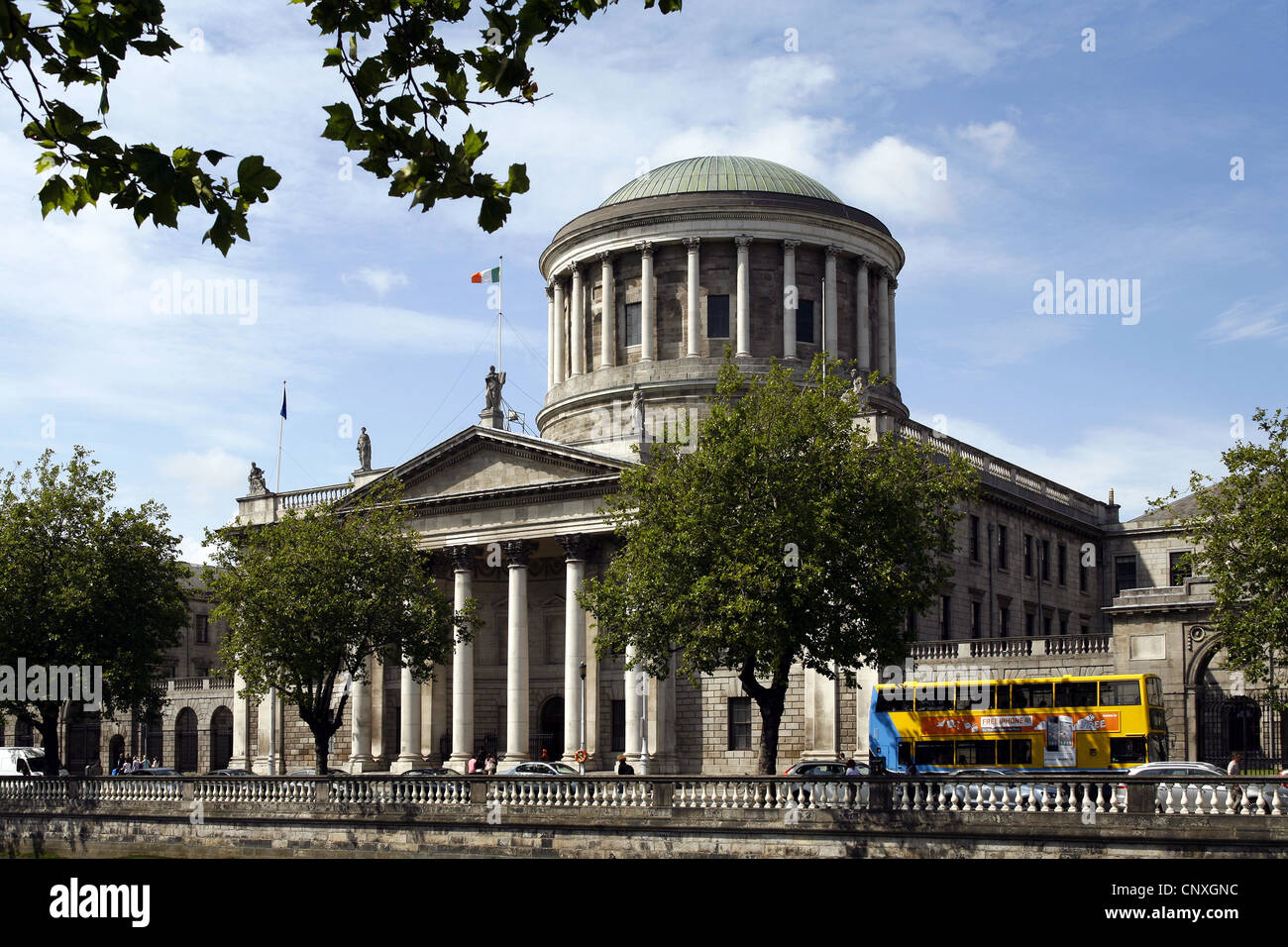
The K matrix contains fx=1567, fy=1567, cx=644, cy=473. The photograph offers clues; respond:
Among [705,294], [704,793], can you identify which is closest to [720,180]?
[705,294]

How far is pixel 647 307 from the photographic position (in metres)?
72.9

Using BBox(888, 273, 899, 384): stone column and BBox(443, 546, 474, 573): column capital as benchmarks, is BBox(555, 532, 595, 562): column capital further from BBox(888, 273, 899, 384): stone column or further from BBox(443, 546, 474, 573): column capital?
BBox(888, 273, 899, 384): stone column

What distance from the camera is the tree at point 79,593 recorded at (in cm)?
5116

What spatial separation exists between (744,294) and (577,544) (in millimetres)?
17214

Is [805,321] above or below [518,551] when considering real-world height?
above

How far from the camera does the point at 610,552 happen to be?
Result: 61312mm

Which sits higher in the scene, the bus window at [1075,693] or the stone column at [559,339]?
the stone column at [559,339]

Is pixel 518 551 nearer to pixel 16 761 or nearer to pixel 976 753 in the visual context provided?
pixel 16 761

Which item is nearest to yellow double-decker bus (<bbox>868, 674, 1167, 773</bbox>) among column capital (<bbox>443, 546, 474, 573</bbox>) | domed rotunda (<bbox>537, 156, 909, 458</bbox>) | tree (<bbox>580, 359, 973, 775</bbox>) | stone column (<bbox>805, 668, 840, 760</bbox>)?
tree (<bbox>580, 359, 973, 775</bbox>)

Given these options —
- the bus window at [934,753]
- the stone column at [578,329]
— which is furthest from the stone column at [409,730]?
the bus window at [934,753]

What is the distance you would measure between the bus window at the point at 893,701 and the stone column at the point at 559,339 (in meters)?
33.1

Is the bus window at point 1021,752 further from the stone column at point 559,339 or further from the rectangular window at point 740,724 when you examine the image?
the stone column at point 559,339

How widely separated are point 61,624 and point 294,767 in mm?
20503
